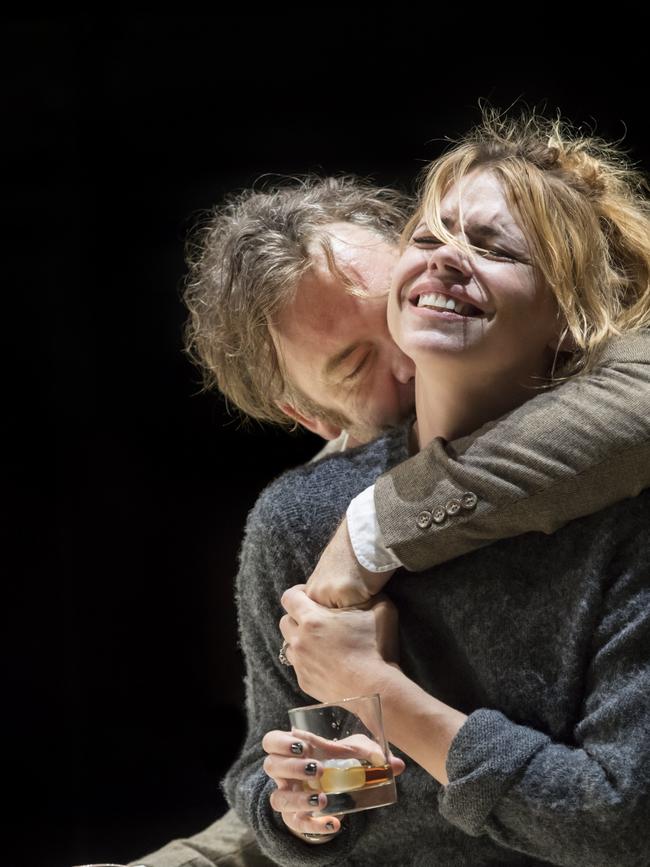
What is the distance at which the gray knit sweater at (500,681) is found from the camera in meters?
1.17

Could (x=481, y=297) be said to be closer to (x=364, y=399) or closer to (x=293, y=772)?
(x=364, y=399)

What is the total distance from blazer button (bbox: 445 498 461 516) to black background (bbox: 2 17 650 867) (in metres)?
1.09

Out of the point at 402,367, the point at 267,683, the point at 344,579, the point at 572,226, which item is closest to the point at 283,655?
the point at 267,683

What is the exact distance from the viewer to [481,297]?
1275 millimetres

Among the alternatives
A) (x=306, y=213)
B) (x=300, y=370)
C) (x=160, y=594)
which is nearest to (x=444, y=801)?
(x=300, y=370)

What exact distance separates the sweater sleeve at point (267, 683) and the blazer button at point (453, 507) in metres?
0.28

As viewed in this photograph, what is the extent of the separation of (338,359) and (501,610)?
0.43 meters

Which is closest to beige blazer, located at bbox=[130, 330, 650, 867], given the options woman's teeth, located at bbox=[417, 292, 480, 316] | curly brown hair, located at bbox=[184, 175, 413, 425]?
woman's teeth, located at bbox=[417, 292, 480, 316]

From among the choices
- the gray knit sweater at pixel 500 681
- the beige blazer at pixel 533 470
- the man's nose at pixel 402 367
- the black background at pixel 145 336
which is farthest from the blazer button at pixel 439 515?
the black background at pixel 145 336

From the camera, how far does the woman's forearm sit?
1223 millimetres

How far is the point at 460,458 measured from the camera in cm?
124

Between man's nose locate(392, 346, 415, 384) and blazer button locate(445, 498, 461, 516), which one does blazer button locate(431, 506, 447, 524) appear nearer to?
blazer button locate(445, 498, 461, 516)

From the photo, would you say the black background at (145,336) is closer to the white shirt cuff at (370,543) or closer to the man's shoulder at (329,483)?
the man's shoulder at (329,483)

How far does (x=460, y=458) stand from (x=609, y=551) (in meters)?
0.18
